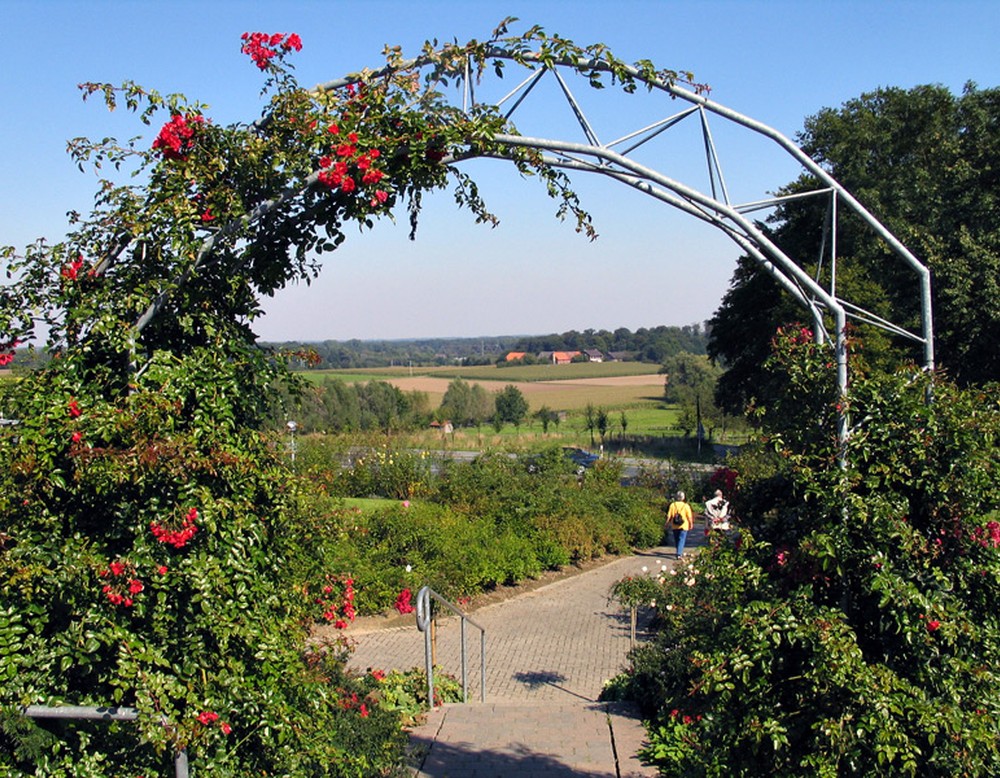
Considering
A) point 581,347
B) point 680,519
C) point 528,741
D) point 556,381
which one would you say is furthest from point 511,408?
Answer: point 581,347

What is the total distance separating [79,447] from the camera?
10.2ft

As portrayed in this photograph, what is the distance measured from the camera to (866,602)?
3.56m

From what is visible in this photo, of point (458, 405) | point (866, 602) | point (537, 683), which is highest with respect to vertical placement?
point (866, 602)

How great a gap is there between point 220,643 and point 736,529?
2192 mm

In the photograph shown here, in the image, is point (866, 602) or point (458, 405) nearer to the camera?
point (866, 602)

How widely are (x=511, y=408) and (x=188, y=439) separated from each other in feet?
129

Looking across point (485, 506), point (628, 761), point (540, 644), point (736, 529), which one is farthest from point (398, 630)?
point (736, 529)

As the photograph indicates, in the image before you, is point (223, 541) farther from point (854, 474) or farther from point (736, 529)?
point (854, 474)

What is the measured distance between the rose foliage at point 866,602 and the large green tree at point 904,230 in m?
10.4

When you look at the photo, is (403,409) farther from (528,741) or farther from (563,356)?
(563,356)

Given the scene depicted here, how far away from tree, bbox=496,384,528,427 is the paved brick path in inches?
1087

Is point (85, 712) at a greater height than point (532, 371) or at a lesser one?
lesser

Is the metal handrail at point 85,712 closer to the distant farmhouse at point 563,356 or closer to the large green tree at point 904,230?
the large green tree at point 904,230

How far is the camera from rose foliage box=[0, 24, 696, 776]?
10.1 ft
